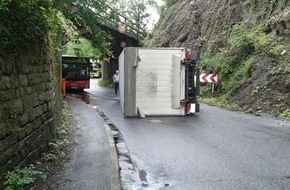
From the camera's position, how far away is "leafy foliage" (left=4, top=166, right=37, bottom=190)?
5.25 meters

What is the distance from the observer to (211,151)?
27.8 feet

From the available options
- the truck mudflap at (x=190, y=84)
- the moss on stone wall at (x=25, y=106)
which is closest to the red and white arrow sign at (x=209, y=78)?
the truck mudflap at (x=190, y=84)

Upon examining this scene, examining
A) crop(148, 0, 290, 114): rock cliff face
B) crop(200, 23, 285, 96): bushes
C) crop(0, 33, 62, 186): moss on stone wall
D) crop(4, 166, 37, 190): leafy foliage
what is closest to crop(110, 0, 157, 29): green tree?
crop(148, 0, 290, 114): rock cliff face

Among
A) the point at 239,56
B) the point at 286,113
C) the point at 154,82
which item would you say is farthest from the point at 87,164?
the point at 239,56

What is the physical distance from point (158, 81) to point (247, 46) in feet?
24.0

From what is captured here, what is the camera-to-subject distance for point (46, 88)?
7992 millimetres

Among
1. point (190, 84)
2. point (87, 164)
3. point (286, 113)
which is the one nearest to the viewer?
point (87, 164)

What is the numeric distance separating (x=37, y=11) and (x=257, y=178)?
15.8 ft

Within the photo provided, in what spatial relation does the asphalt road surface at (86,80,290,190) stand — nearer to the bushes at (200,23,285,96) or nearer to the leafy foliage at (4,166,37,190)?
the leafy foliage at (4,166,37,190)

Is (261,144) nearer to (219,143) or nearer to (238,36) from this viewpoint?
(219,143)

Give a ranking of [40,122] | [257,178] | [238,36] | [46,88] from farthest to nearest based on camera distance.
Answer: [238,36] → [46,88] → [40,122] → [257,178]

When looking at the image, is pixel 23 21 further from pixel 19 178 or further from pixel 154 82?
pixel 154 82

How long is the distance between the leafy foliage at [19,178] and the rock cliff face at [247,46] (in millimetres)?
10318

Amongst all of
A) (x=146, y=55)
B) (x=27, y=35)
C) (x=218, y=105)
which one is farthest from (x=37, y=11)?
(x=218, y=105)
